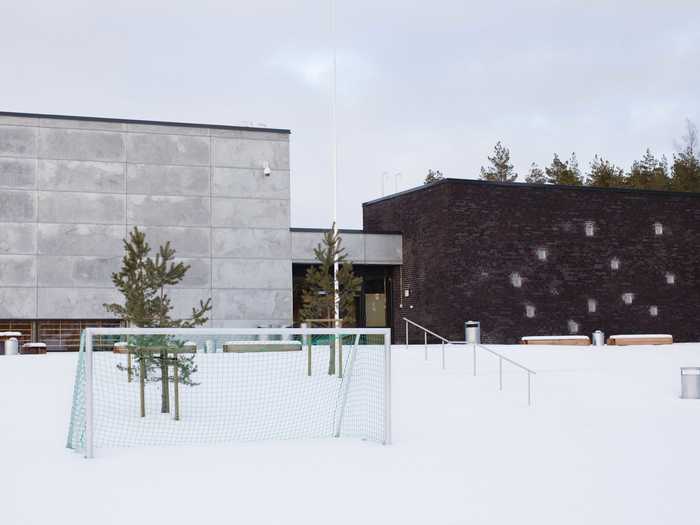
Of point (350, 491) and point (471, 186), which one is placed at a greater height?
point (471, 186)

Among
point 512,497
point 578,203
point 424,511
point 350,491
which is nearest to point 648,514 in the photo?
point 512,497

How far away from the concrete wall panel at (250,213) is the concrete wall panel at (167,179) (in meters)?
0.83

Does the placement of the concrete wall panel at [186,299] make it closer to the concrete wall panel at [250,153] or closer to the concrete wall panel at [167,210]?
the concrete wall panel at [167,210]

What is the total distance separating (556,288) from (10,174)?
1929 centimetres

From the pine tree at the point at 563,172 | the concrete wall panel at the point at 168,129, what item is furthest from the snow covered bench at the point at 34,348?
the pine tree at the point at 563,172

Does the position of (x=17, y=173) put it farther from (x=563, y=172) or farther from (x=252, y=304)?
(x=563, y=172)

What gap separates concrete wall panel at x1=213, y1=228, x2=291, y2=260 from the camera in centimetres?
3319

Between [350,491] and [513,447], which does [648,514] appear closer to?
[350,491]

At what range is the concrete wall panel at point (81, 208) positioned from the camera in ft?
104

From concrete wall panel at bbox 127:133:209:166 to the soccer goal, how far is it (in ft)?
41.9

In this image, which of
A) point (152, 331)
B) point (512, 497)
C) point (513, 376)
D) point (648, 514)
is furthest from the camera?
point (513, 376)

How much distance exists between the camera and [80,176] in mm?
31969

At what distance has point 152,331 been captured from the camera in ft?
36.9

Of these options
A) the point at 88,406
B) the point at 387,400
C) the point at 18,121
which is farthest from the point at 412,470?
the point at 18,121
